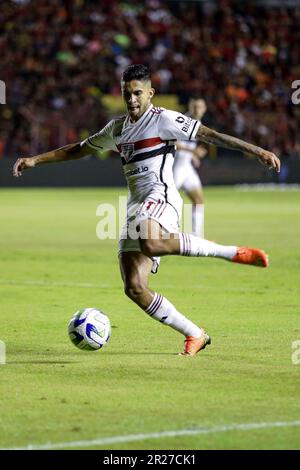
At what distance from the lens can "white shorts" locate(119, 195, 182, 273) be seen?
897 cm

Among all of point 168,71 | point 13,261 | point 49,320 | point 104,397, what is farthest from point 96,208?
point 104,397

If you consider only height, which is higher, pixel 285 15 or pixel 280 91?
pixel 285 15

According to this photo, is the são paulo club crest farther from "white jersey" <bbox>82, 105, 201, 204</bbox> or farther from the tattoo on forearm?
the tattoo on forearm

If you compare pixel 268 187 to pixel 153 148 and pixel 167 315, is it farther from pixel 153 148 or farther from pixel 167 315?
pixel 167 315

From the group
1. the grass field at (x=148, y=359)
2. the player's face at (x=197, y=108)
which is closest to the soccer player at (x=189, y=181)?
the player's face at (x=197, y=108)

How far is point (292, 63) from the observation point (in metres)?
44.2

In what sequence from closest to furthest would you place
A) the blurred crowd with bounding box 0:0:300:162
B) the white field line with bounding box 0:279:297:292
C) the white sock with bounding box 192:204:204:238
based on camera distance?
the white field line with bounding box 0:279:297:292
the white sock with bounding box 192:204:204:238
the blurred crowd with bounding box 0:0:300:162

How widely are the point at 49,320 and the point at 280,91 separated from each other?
3202cm

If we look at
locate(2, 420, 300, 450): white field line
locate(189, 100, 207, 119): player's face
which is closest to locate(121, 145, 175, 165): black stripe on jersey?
locate(2, 420, 300, 450): white field line

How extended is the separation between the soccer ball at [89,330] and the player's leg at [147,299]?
1.23 feet

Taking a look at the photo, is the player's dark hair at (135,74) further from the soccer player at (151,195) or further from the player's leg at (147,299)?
the player's leg at (147,299)

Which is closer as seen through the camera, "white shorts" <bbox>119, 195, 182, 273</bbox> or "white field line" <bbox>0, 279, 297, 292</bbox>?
"white shorts" <bbox>119, 195, 182, 273</bbox>

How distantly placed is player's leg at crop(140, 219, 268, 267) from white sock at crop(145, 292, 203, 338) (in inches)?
17.9

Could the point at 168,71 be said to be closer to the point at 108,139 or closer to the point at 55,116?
the point at 55,116
